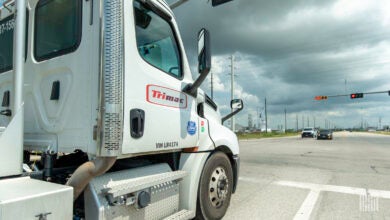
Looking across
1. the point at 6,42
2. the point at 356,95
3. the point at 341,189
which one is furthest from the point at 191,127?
the point at 356,95

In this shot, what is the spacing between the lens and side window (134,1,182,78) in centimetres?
299

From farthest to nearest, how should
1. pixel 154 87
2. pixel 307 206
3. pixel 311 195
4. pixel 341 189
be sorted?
pixel 341 189 < pixel 311 195 < pixel 307 206 < pixel 154 87

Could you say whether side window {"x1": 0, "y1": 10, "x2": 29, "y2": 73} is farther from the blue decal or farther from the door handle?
the blue decal

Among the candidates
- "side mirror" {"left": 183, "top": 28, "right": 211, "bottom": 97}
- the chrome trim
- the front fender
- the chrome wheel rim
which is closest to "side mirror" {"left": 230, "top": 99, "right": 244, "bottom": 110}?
the front fender

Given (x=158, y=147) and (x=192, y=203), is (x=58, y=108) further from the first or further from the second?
(x=192, y=203)

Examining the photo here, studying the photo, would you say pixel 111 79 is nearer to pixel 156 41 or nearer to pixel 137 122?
pixel 137 122

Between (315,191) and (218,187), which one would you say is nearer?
(218,187)

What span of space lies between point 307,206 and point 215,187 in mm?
2083

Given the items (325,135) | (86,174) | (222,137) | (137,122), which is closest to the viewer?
(86,174)

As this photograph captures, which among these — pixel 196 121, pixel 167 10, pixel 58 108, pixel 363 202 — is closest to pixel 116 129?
pixel 58 108

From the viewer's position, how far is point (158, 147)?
304 centimetres

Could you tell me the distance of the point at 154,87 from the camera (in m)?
3.04

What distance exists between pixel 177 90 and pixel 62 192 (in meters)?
1.76

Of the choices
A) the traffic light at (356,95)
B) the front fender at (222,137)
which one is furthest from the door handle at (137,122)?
the traffic light at (356,95)
